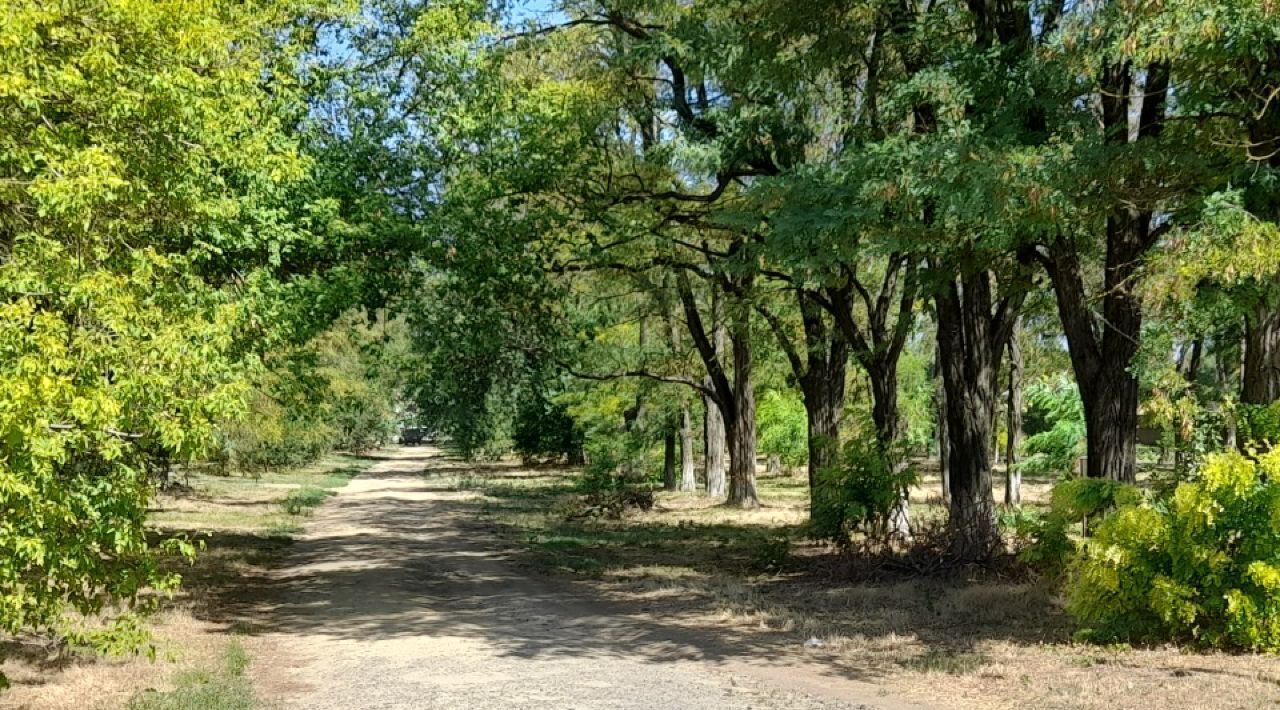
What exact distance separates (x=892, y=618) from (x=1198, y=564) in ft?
12.5

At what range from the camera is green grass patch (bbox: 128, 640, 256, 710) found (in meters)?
7.87

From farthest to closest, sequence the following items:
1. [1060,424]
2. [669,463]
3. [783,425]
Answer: [783,425] < [669,463] < [1060,424]

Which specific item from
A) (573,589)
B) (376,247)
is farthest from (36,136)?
(573,589)

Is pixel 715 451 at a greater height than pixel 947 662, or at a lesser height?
greater

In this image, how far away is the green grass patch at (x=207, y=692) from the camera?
7.87 metres

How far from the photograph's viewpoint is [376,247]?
44.7 feet

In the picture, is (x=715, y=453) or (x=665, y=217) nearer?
(x=665, y=217)


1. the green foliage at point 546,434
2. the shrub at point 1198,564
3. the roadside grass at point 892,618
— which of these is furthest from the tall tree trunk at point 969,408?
the green foliage at point 546,434

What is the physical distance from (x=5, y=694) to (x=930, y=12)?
12702 mm

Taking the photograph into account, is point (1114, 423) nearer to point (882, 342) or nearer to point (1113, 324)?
point (1113, 324)

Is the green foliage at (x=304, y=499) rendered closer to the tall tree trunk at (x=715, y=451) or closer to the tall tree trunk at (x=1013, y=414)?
the tall tree trunk at (x=715, y=451)

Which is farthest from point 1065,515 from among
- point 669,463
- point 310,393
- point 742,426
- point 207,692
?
point 669,463

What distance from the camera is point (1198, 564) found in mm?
8812

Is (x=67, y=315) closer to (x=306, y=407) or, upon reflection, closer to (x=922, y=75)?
(x=922, y=75)
